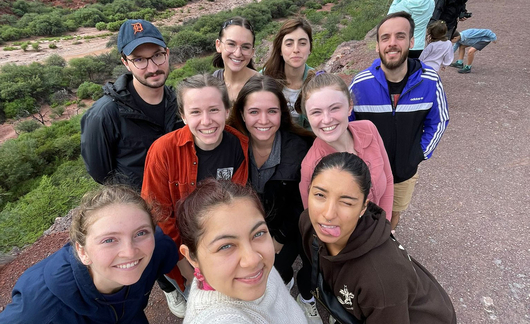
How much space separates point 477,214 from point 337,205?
313cm

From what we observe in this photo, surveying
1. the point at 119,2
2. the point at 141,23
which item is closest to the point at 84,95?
the point at 141,23

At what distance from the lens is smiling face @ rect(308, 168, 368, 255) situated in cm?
165

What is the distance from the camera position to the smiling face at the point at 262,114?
2.32m

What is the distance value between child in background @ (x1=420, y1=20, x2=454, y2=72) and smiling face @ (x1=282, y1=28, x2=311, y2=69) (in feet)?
9.53

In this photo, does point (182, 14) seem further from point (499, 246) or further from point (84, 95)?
point (499, 246)

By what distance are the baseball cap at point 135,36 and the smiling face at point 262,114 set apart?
107 centimetres

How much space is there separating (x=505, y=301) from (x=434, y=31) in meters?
4.06

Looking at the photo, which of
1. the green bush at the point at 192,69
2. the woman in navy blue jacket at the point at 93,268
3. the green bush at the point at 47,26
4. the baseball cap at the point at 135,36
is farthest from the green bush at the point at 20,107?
the woman in navy blue jacket at the point at 93,268

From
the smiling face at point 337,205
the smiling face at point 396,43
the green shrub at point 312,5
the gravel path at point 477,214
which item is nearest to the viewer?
the smiling face at point 337,205

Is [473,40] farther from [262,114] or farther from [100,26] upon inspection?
[100,26]

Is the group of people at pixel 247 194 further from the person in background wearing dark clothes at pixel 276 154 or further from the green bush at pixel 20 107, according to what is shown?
the green bush at pixel 20 107

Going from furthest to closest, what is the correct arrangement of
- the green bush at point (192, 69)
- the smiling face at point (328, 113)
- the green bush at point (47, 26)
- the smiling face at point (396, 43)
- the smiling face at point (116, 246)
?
the green bush at point (47, 26) → the green bush at point (192, 69) → the smiling face at point (396, 43) → the smiling face at point (328, 113) → the smiling face at point (116, 246)

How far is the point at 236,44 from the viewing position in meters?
3.10

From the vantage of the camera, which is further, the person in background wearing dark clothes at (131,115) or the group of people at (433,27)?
the group of people at (433,27)
